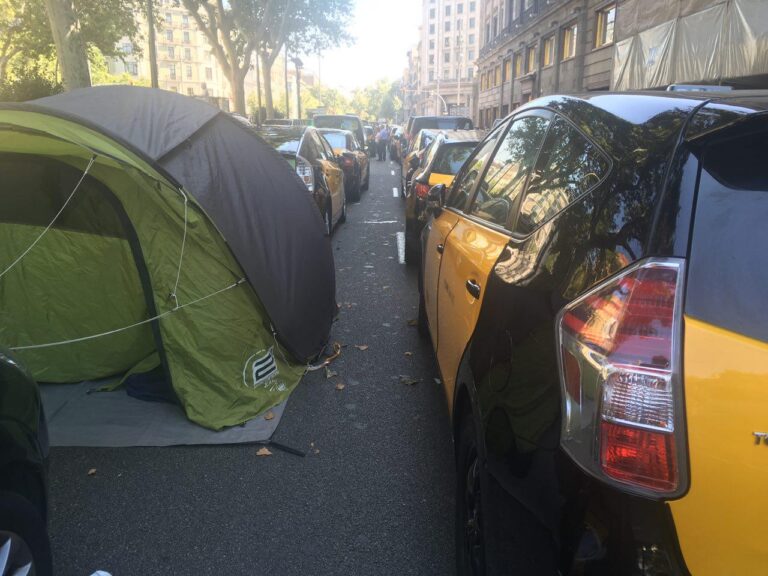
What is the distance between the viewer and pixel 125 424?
12.4ft

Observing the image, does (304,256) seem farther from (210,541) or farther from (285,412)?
(210,541)

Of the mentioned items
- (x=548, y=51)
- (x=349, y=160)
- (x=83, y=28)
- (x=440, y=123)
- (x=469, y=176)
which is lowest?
(x=349, y=160)

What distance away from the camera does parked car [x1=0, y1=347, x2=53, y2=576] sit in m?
A: 1.86

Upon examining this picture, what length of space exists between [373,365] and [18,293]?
103 inches

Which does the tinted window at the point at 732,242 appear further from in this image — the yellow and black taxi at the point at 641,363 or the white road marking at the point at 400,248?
the white road marking at the point at 400,248

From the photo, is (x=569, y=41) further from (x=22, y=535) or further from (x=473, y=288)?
(x=22, y=535)

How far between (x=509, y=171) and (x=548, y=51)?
2918 cm

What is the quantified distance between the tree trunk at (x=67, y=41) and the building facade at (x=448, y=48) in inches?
3391

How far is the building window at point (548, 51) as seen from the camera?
92.0 ft

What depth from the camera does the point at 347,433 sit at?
12.1 ft

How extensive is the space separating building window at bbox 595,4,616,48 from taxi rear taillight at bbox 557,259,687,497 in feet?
74.5

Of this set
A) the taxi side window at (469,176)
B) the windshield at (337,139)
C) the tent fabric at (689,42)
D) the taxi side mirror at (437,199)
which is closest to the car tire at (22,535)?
the taxi side window at (469,176)

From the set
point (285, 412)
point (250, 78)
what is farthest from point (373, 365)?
point (250, 78)

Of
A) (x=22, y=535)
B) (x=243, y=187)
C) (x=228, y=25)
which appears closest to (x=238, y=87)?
(x=228, y=25)
